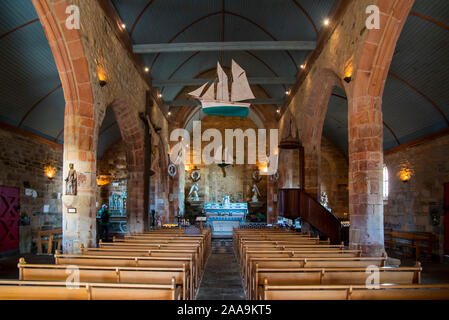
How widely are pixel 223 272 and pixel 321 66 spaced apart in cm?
635

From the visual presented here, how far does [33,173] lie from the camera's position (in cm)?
1025

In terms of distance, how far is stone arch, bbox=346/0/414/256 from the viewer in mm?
6195

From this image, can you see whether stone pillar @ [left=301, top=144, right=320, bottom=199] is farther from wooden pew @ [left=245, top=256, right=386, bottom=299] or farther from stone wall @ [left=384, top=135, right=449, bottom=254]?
wooden pew @ [left=245, top=256, right=386, bottom=299]

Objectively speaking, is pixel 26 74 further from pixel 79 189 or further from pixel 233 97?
pixel 233 97

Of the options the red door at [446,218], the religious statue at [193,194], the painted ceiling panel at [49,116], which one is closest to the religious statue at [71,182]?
the painted ceiling panel at [49,116]

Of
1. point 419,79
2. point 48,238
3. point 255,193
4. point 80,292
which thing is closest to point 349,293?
point 80,292

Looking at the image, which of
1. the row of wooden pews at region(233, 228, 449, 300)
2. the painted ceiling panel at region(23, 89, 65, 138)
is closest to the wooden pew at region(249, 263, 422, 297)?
the row of wooden pews at region(233, 228, 449, 300)

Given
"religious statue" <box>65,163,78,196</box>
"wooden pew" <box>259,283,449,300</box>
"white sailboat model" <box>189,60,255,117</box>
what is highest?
"white sailboat model" <box>189,60,255,117</box>

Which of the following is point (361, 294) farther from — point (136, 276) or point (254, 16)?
point (254, 16)

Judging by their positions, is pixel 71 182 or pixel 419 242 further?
pixel 419 242

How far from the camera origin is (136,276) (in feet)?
13.0

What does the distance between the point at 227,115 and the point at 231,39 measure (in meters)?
3.95

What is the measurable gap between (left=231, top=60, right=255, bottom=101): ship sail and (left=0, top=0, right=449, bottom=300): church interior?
8cm
